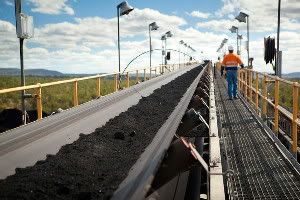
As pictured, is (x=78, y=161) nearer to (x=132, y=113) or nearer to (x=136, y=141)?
(x=136, y=141)

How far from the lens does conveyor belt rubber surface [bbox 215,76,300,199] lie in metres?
5.20

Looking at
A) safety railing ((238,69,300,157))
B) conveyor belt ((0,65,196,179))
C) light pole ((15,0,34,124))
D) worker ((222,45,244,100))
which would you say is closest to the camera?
conveyor belt ((0,65,196,179))

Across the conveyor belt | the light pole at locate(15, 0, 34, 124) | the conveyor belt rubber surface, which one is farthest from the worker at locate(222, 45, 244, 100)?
the light pole at locate(15, 0, 34, 124)

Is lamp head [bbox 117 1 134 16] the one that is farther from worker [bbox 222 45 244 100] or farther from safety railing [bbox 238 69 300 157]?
safety railing [bbox 238 69 300 157]

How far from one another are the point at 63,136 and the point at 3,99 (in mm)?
30966

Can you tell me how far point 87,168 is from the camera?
5.23 metres

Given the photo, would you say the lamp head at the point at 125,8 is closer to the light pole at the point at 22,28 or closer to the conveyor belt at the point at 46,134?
the light pole at the point at 22,28

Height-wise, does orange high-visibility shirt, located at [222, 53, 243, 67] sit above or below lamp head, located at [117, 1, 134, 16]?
below

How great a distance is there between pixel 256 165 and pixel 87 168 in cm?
262

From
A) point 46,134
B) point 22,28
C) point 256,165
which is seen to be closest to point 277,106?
point 256,165

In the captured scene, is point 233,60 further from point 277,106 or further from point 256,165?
point 256,165

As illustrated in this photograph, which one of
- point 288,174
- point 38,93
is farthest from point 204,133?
point 38,93

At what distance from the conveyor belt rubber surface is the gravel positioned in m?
1.38

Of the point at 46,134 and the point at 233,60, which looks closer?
the point at 46,134
